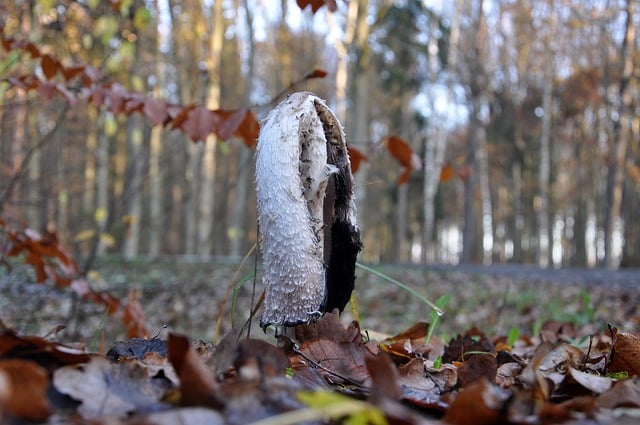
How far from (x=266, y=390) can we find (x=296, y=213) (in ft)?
1.82

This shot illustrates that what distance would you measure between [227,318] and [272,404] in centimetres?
593

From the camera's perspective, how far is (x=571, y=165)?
2981 cm

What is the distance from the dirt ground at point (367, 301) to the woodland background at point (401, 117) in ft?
3.17

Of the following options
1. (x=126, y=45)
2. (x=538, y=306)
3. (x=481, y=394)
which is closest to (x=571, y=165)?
(x=538, y=306)

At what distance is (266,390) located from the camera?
2.86 ft

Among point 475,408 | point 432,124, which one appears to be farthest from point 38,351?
point 432,124

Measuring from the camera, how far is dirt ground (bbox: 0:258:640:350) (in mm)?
4801

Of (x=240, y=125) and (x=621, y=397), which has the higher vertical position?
(x=240, y=125)

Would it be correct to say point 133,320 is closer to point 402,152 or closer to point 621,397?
point 402,152

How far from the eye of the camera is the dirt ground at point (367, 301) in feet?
15.8

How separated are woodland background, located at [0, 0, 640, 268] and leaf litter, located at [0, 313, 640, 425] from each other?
6.80 ft

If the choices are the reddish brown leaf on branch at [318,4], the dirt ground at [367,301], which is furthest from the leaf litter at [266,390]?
the dirt ground at [367,301]

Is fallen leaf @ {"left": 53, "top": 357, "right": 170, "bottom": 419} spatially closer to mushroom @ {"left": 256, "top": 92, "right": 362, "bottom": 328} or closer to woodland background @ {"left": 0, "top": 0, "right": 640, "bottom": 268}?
mushroom @ {"left": 256, "top": 92, "right": 362, "bottom": 328}

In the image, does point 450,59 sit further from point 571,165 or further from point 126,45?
point 126,45
